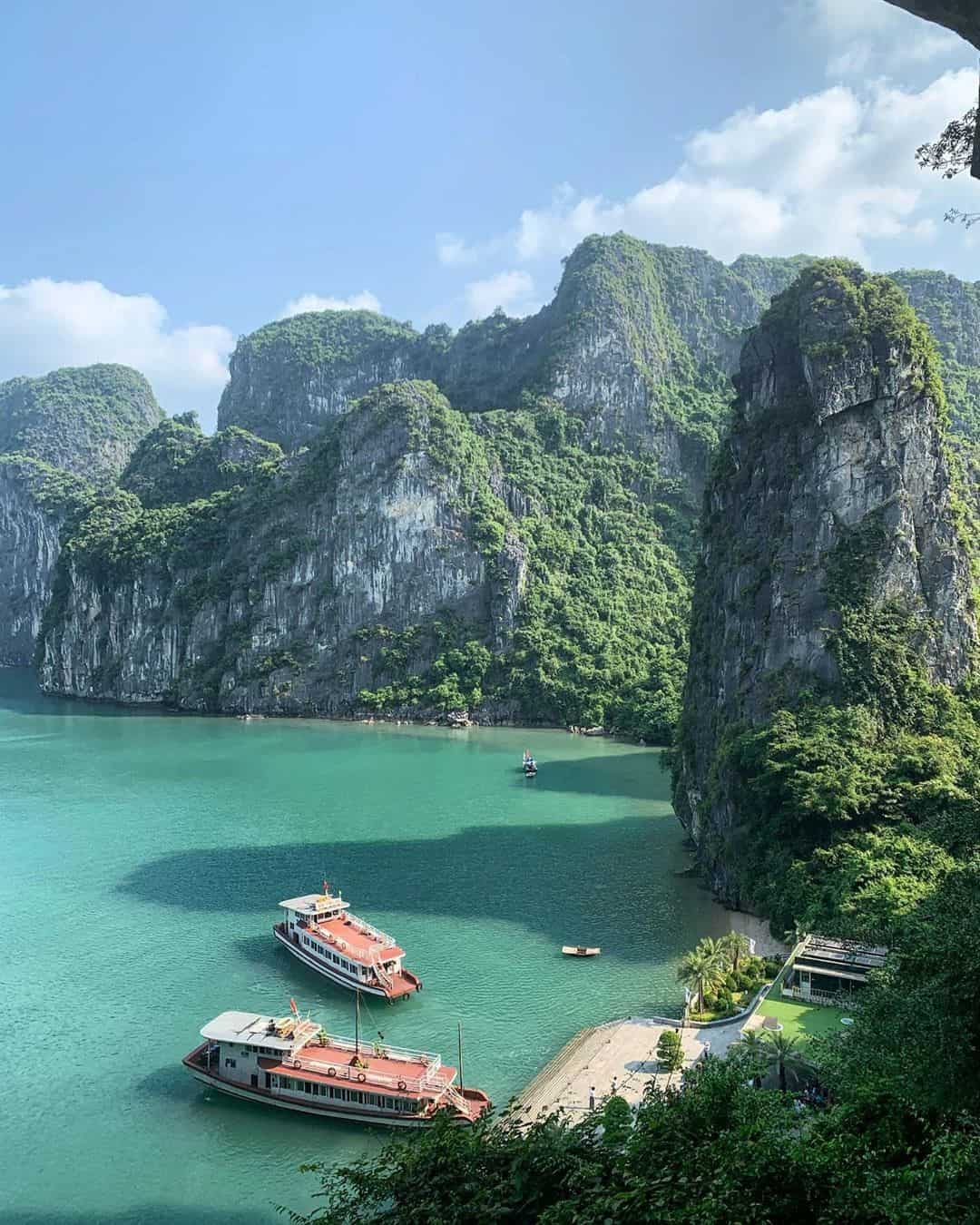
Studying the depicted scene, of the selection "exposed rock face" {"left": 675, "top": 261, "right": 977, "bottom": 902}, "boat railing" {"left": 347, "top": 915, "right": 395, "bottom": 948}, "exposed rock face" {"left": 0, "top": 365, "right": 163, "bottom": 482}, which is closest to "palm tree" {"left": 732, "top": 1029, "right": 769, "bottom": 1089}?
"boat railing" {"left": 347, "top": 915, "right": 395, "bottom": 948}

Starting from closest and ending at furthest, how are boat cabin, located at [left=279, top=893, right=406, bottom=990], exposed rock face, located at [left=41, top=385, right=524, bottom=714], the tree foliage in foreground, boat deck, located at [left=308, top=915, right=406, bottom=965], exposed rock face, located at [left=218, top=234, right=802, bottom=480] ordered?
the tree foliage in foreground
boat cabin, located at [left=279, top=893, right=406, bottom=990]
boat deck, located at [left=308, top=915, right=406, bottom=965]
exposed rock face, located at [left=41, top=385, right=524, bottom=714]
exposed rock face, located at [left=218, top=234, right=802, bottom=480]

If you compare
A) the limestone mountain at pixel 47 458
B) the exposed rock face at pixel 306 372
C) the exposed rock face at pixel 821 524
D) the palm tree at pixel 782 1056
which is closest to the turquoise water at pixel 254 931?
the palm tree at pixel 782 1056

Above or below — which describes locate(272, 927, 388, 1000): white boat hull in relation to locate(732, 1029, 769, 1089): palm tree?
below

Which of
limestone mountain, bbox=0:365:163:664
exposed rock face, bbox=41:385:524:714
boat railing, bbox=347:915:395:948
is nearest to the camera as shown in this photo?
boat railing, bbox=347:915:395:948

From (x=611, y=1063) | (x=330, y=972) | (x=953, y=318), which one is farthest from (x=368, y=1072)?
(x=953, y=318)

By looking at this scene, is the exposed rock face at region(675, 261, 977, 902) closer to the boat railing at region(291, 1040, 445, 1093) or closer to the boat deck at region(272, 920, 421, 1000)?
the boat deck at region(272, 920, 421, 1000)

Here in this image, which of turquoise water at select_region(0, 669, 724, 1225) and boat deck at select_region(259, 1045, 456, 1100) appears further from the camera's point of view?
boat deck at select_region(259, 1045, 456, 1100)

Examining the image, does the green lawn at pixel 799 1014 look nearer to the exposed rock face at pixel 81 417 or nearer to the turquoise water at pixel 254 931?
the turquoise water at pixel 254 931
